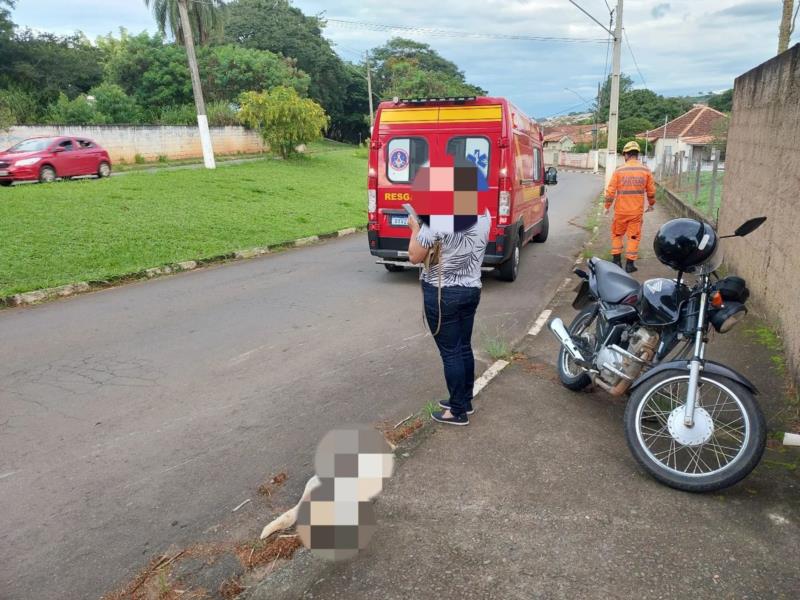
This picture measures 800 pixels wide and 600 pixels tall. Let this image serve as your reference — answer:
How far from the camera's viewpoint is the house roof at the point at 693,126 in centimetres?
4738

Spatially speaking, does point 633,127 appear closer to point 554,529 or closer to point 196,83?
point 196,83

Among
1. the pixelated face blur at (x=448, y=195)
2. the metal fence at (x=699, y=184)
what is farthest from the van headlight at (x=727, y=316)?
the metal fence at (x=699, y=184)

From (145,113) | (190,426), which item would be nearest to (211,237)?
(190,426)

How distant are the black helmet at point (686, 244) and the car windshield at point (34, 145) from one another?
1840 cm

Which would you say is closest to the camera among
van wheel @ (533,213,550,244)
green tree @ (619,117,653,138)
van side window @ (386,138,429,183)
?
van side window @ (386,138,429,183)

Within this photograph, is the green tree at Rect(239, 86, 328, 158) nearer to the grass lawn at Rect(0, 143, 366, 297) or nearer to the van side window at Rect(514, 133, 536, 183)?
the grass lawn at Rect(0, 143, 366, 297)

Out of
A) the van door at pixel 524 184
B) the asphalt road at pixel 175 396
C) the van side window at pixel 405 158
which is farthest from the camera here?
the van door at pixel 524 184

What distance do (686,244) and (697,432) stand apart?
3.40 ft

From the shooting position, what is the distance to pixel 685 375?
307 centimetres

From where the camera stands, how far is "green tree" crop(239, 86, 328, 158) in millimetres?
25547

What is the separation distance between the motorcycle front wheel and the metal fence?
8022 mm

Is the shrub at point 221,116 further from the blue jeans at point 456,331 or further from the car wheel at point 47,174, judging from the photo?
the blue jeans at point 456,331

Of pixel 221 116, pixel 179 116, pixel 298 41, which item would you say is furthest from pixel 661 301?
pixel 298 41

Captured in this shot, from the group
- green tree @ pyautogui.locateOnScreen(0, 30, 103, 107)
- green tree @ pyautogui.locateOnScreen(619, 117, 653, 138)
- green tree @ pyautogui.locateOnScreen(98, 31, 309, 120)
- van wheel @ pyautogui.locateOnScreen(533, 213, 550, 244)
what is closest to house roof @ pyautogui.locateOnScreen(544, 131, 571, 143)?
green tree @ pyautogui.locateOnScreen(619, 117, 653, 138)
